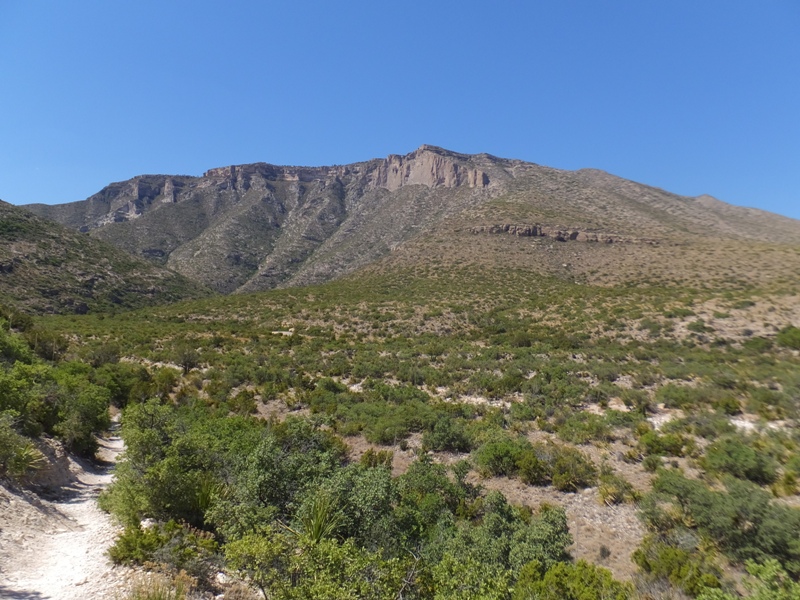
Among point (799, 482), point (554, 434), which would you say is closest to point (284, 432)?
point (554, 434)

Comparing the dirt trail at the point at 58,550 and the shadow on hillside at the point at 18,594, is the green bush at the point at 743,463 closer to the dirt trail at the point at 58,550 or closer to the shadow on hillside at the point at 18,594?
the dirt trail at the point at 58,550

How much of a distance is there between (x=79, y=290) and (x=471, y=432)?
160 feet

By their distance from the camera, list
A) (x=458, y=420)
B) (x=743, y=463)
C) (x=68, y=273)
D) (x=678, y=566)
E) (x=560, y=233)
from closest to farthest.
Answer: (x=678, y=566) → (x=743, y=463) → (x=458, y=420) → (x=68, y=273) → (x=560, y=233)

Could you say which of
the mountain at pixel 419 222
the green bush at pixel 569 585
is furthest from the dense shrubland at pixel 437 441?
the mountain at pixel 419 222

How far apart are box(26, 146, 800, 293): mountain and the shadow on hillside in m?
47.5

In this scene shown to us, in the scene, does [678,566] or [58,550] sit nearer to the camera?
[678,566]

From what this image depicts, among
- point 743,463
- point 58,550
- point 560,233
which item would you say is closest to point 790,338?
point 743,463

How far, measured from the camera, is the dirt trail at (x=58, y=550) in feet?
18.7

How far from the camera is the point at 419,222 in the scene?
7662 cm

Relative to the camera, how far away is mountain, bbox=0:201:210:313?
40062 mm

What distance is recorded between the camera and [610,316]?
31.1 m

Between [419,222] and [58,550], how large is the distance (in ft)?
239

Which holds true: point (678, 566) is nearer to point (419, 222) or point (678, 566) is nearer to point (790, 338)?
point (790, 338)

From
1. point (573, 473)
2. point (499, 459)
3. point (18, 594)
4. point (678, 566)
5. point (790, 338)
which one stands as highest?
point (790, 338)
